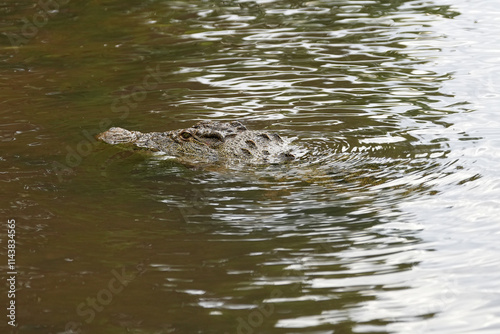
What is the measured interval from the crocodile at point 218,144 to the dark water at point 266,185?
0.18 m

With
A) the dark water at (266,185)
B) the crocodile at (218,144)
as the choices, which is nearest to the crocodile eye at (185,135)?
the crocodile at (218,144)

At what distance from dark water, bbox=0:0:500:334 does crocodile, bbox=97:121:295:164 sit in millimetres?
183

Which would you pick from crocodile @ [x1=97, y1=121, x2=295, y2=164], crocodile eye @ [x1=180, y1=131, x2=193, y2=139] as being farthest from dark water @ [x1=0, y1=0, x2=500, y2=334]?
crocodile eye @ [x1=180, y1=131, x2=193, y2=139]

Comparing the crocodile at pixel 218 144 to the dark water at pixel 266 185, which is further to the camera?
the crocodile at pixel 218 144

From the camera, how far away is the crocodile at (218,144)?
30.2ft

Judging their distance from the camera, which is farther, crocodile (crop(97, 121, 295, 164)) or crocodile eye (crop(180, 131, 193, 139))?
crocodile eye (crop(180, 131, 193, 139))

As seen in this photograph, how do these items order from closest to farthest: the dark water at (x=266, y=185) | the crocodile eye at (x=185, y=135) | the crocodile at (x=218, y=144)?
the dark water at (x=266, y=185), the crocodile at (x=218, y=144), the crocodile eye at (x=185, y=135)

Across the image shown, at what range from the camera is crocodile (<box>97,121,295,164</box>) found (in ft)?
30.2

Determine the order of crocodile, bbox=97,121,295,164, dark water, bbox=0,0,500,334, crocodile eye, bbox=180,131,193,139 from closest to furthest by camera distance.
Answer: dark water, bbox=0,0,500,334 < crocodile, bbox=97,121,295,164 < crocodile eye, bbox=180,131,193,139

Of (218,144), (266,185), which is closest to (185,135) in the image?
(218,144)

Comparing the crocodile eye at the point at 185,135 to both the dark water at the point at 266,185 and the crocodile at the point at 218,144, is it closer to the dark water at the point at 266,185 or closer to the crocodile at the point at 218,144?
the crocodile at the point at 218,144

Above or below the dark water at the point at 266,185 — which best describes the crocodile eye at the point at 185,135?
above

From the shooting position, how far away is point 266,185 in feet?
27.6

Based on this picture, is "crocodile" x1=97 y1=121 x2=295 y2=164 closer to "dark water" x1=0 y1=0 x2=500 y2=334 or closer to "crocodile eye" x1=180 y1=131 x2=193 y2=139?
"crocodile eye" x1=180 y1=131 x2=193 y2=139
